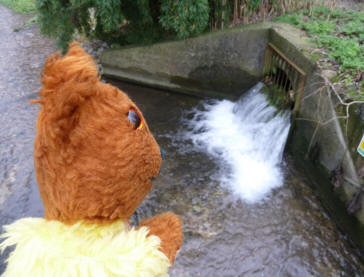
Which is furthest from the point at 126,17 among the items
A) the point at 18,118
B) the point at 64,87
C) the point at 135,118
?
the point at 64,87

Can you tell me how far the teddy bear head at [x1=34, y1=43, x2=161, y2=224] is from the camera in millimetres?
1128

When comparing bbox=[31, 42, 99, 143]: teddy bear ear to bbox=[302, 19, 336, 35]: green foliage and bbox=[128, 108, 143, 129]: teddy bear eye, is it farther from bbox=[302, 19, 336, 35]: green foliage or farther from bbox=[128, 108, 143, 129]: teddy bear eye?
bbox=[302, 19, 336, 35]: green foliage

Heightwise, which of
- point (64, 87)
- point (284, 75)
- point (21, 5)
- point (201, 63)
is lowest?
point (201, 63)

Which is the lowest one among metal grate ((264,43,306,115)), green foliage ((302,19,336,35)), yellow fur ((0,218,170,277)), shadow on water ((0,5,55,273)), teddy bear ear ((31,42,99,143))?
shadow on water ((0,5,55,273))

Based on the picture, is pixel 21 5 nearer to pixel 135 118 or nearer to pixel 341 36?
pixel 341 36

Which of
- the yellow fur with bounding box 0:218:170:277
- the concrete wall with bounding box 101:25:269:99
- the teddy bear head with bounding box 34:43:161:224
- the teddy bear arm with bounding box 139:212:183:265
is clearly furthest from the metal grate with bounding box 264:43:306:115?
the yellow fur with bounding box 0:218:170:277

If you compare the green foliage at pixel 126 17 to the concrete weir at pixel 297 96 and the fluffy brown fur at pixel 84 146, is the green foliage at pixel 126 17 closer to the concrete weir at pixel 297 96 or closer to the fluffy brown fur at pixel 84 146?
the concrete weir at pixel 297 96

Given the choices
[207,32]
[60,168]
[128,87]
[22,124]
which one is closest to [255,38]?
[207,32]

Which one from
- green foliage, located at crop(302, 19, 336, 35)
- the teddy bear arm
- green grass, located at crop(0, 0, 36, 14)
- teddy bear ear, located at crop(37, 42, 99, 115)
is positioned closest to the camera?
teddy bear ear, located at crop(37, 42, 99, 115)

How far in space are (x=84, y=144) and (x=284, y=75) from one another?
4.14m

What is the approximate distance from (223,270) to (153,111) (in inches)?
127

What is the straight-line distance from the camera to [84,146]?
3.92 ft

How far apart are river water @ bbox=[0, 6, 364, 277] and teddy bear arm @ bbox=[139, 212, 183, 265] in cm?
163

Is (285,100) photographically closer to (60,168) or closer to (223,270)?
(223,270)
